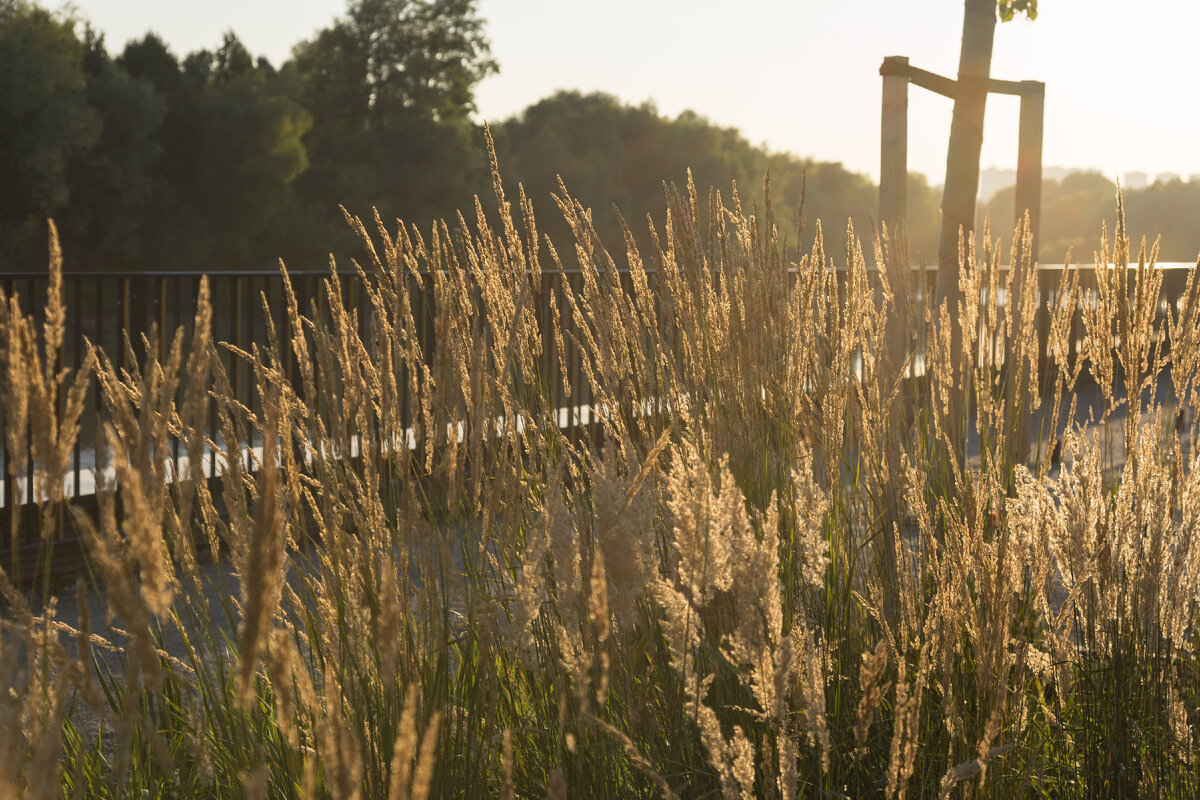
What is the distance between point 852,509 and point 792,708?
74 centimetres

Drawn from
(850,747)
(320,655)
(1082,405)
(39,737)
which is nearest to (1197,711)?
(850,747)

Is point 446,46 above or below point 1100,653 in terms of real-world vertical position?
above

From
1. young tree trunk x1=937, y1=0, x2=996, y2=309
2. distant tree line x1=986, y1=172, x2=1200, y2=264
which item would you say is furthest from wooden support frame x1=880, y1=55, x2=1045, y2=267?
distant tree line x1=986, y1=172, x2=1200, y2=264

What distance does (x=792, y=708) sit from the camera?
1.62m

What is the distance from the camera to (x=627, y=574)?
1236 millimetres

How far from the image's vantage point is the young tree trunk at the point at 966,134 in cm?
487

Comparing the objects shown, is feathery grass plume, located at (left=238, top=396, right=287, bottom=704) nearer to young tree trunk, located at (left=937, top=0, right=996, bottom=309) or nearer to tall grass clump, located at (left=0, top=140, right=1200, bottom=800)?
tall grass clump, located at (left=0, top=140, right=1200, bottom=800)

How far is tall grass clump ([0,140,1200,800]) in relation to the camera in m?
1.05

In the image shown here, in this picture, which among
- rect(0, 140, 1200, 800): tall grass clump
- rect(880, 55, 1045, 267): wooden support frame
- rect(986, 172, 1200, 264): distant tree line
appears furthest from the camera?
rect(986, 172, 1200, 264): distant tree line

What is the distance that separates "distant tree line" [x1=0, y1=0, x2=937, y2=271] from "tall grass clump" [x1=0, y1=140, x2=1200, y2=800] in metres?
17.9

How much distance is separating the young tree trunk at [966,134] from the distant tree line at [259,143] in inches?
579

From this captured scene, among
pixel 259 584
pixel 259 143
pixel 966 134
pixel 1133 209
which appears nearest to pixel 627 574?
pixel 259 584

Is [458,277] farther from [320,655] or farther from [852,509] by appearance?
[852,509]

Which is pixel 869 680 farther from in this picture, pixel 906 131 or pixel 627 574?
pixel 906 131
